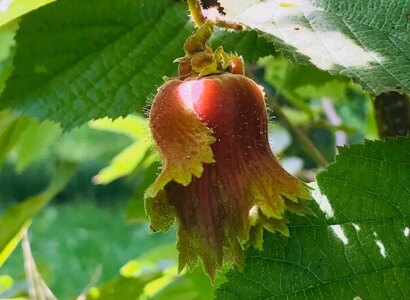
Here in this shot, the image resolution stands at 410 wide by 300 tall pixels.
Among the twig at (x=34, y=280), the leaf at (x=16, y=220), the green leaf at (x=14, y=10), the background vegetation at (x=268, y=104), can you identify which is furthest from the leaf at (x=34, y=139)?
the green leaf at (x=14, y=10)

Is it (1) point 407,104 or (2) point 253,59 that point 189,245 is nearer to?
(2) point 253,59

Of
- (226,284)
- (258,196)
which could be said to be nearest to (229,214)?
(258,196)

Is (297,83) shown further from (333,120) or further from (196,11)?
(196,11)

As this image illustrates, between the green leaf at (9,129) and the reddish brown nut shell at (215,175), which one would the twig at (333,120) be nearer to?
the green leaf at (9,129)

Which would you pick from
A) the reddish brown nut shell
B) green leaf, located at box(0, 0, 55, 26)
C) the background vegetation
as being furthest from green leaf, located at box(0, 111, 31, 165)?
the reddish brown nut shell

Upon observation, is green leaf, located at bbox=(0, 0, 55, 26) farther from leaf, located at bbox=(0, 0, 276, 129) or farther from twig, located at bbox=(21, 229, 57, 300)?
twig, located at bbox=(21, 229, 57, 300)

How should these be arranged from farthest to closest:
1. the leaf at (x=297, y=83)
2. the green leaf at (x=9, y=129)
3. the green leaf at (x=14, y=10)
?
1. the leaf at (x=297, y=83)
2. the green leaf at (x=9, y=129)
3. the green leaf at (x=14, y=10)

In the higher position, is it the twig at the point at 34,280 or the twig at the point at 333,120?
the twig at the point at 34,280

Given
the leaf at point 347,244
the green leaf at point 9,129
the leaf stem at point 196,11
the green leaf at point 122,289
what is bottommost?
the green leaf at point 122,289
